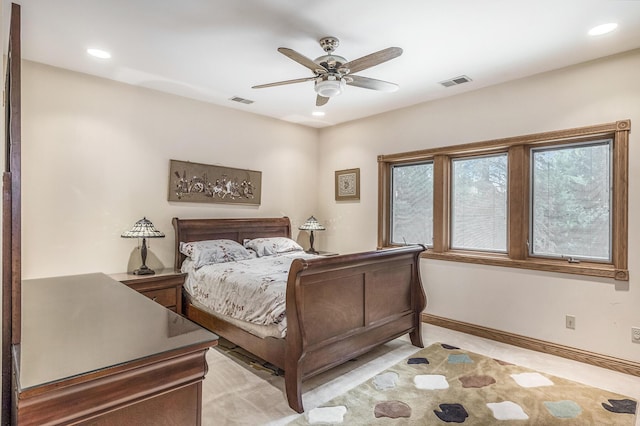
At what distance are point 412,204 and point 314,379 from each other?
108 inches

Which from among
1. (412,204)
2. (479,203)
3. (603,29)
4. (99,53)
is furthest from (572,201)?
(99,53)

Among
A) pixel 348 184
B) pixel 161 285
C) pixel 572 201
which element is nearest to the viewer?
pixel 572 201

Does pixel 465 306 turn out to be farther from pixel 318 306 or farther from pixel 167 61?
pixel 167 61

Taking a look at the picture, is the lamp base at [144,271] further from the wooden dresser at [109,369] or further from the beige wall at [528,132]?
the beige wall at [528,132]

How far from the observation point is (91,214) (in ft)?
12.0

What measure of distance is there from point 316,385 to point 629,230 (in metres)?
3.00

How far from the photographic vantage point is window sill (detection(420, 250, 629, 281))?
3121 millimetres

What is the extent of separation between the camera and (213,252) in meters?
4.02

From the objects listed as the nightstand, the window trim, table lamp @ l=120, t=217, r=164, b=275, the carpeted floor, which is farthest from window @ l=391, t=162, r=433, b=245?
table lamp @ l=120, t=217, r=164, b=275

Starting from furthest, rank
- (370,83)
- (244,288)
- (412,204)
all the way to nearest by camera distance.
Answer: (412,204) → (244,288) → (370,83)

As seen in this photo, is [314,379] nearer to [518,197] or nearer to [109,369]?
[109,369]

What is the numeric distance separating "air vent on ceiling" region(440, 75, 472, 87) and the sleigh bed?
1814 millimetres

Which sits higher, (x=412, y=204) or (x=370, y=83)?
(x=370, y=83)

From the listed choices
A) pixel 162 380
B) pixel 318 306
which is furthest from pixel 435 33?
pixel 162 380
